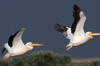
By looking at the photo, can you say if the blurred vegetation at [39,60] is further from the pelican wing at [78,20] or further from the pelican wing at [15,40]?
the pelican wing at [78,20]

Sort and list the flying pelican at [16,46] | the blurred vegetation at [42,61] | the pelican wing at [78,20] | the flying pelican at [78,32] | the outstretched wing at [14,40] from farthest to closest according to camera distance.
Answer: the blurred vegetation at [42,61], the flying pelican at [16,46], the outstretched wing at [14,40], the flying pelican at [78,32], the pelican wing at [78,20]

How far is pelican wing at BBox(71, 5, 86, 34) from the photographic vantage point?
12.8 metres

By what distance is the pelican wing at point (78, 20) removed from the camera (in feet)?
42.0

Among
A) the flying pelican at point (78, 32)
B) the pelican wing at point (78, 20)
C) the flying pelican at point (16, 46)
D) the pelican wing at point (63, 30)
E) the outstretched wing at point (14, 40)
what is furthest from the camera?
the pelican wing at point (63, 30)

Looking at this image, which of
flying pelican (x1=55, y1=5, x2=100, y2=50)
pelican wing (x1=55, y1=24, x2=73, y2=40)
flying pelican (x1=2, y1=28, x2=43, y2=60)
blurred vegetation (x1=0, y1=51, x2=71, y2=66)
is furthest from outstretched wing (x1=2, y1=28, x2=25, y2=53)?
blurred vegetation (x1=0, y1=51, x2=71, y2=66)

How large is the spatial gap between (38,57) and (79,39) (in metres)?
3.21

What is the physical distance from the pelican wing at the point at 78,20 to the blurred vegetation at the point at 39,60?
2871 mm

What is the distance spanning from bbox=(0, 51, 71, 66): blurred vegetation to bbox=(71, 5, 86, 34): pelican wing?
113 inches

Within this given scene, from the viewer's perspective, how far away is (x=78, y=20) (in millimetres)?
13086

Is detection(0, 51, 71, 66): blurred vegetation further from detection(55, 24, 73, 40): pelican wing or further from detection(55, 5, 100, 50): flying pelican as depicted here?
detection(55, 5, 100, 50): flying pelican

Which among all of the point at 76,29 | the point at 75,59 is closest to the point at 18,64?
the point at 75,59

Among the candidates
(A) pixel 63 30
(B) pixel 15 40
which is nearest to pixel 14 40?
(B) pixel 15 40

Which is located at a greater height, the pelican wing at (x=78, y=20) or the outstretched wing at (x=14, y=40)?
the pelican wing at (x=78, y=20)

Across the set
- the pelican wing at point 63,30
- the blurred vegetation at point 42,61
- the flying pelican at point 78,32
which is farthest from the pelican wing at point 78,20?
the blurred vegetation at point 42,61
